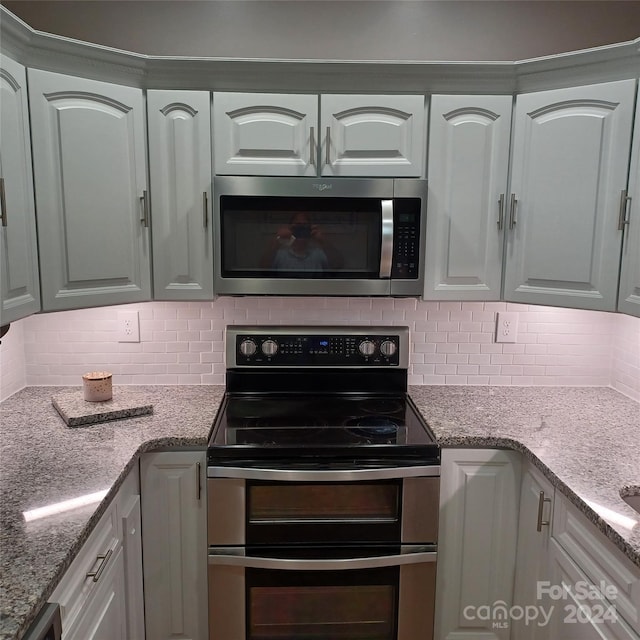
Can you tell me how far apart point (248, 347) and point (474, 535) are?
1.12 m

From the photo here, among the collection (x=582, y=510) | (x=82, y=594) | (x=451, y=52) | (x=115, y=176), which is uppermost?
(x=451, y=52)

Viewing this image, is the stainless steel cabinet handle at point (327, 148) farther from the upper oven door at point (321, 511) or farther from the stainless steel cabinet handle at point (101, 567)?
the stainless steel cabinet handle at point (101, 567)

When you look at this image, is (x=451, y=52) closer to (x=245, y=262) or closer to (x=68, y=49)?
(x=245, y=262)

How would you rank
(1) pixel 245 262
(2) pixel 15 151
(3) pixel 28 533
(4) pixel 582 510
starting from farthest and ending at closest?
1. (1) pixel 245 262
2. (2) pixel 15 151
3. (4) pixel 582 510
4. (3) pixel 28 533

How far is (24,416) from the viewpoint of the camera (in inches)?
77.9

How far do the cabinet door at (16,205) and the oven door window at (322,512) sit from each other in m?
0.95

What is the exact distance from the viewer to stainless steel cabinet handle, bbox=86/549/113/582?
1.34 m

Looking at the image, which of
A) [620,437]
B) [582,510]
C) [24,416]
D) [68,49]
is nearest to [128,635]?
[24,416]

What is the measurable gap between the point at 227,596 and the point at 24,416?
0.98 meters

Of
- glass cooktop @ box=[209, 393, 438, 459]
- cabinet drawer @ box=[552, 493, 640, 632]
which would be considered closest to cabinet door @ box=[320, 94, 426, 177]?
glass cooktop @ box=[209, 393, 438, 459]

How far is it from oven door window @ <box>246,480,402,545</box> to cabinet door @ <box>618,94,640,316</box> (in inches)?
39.0

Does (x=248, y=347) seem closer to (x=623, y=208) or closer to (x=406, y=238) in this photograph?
(x=406, y=238)

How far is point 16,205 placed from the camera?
165 centimetres

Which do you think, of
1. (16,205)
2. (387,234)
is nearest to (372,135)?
(387,234)
